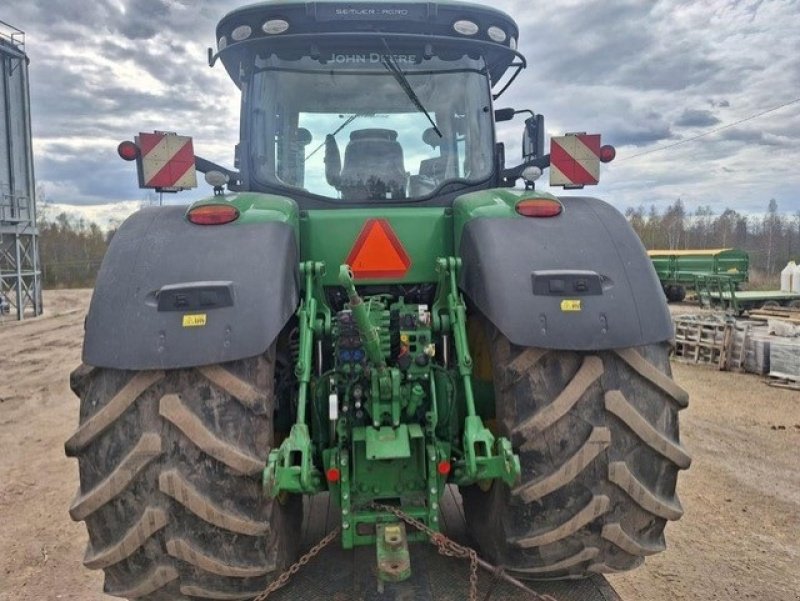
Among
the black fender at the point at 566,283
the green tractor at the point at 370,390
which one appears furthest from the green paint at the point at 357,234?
the black fender at the point at 566,283

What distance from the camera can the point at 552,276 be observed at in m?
2.33

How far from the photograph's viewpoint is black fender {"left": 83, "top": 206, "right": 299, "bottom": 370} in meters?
2.13

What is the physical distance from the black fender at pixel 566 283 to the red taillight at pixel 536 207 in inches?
1.5

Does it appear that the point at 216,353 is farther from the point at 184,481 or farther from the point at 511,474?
the point at 511,474

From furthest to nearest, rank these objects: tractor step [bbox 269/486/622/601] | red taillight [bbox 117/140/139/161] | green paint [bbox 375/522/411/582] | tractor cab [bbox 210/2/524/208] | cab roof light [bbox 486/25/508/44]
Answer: cab roof light [bbox 486/25/508/44]
tractor cab [bbox 210/2/524/208]
red taillight [bbox 117/140/139/161]
tractor step [bbox 269/486/622/601]
green paint [bbox 375/522/411/582]

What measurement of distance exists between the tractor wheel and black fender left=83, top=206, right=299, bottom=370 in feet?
2.98

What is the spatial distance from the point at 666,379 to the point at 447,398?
2.82 feet

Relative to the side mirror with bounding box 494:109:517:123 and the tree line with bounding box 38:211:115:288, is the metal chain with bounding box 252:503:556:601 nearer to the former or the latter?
the side mirror with bounding box 494:109:517:123

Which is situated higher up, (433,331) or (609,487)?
(433,331)

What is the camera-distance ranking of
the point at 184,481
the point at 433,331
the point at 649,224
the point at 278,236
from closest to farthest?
1. the point at 184,481
2. the point at 278,236
3. the point at 433,331
4. the point at 649,224

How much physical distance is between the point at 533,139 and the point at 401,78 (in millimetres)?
1115

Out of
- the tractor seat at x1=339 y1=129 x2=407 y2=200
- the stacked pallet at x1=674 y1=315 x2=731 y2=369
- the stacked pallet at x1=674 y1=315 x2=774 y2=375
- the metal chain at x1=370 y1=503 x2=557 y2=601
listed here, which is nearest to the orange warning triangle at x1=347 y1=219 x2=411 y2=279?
the tractor seat at x1=339 y1=129 x2=407 y2=200

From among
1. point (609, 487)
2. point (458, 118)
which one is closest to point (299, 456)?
point (609, 487)

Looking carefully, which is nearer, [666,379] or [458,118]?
[666,379]
